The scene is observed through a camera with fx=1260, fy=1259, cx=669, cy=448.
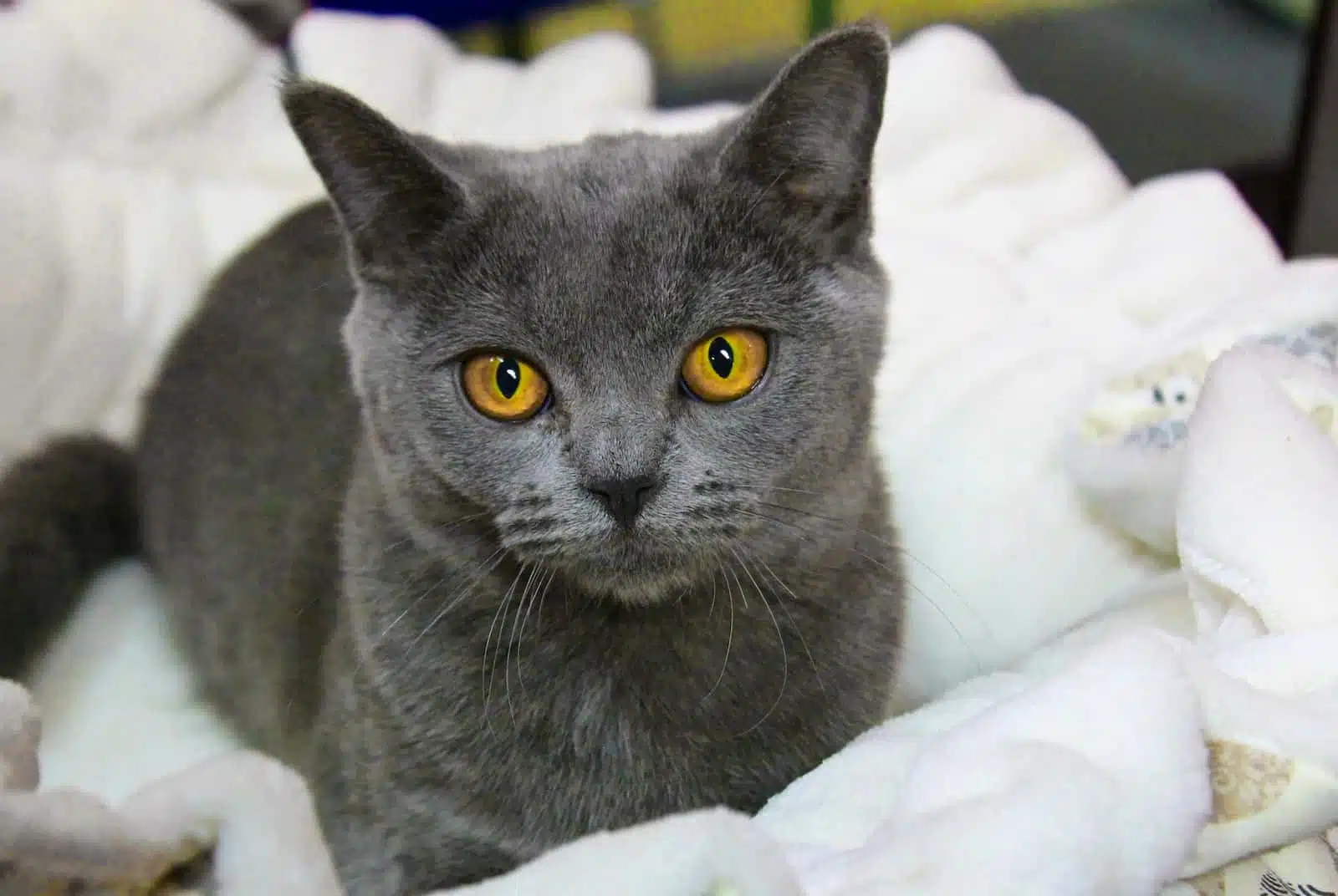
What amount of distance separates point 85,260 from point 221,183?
0.87 ft

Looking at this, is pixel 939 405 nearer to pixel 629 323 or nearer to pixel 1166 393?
pixel 1166 393

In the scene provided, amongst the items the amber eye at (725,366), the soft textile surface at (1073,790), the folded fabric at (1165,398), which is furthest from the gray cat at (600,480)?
the folded fabric at (1165,398)

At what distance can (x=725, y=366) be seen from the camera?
91 cm

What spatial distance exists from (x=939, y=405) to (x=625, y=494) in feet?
2.41

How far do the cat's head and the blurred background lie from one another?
1.44 meters

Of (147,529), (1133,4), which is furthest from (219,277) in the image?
(1133,4)

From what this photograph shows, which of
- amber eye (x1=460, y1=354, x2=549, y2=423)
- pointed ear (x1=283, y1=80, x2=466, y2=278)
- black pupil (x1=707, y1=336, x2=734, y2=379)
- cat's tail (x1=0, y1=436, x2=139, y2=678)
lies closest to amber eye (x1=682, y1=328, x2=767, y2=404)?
black pupil (x1=707, y1=336, x2=734, y2=379)

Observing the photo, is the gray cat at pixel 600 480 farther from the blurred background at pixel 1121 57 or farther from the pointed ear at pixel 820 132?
the blurred background at pixel 1121 57

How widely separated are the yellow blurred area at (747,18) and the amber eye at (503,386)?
156cm

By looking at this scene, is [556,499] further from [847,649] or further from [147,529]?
[147,529]

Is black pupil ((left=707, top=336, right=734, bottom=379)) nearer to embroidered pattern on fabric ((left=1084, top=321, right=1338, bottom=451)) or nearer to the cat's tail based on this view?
embroidered pattern on fabric ((left=1084, top=321, right=1338, bottom=451))

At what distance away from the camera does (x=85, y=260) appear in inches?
67.5

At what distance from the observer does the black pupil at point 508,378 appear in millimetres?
909

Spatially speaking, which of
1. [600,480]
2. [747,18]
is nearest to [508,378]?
[600,480]
